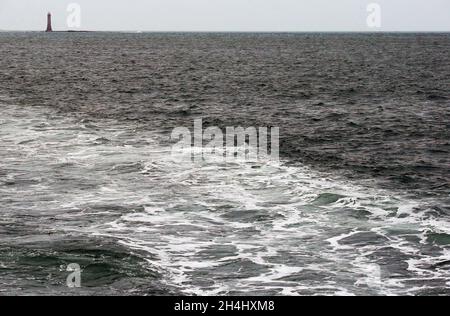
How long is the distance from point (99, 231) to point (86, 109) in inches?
1200

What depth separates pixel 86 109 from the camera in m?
47.6

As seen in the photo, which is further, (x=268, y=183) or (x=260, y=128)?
(x=260, y=128)

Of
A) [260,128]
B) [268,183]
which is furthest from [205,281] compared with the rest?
[260,128]

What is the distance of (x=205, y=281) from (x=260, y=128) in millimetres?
24631

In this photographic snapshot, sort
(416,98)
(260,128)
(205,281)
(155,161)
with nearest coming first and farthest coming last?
(205,281) → (155,161) → (260,128) → (416,98)
